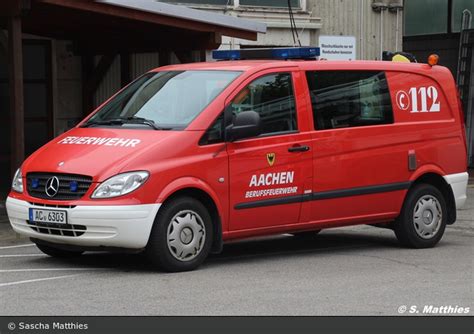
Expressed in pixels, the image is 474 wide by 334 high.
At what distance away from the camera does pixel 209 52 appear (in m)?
15.1

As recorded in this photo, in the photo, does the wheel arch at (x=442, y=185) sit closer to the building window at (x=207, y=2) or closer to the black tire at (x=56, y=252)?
the black tire at (x=56, y=252)

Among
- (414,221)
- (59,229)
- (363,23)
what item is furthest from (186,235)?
(363,23)

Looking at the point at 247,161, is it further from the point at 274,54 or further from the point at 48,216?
the point at 48,216

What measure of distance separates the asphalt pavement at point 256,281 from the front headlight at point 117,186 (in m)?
0.73

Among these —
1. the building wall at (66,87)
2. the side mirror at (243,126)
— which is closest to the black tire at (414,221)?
the side mirror at (243,126)

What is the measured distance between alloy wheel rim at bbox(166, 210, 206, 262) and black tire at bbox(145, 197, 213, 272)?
12 millimetres

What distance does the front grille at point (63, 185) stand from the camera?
9023mm

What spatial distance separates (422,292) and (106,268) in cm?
292

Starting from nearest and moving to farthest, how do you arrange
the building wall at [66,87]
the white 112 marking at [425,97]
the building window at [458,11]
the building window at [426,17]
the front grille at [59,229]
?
the front grille at [59,229] → the white 112 marking at [425,97] → the building wall at [66,87] → the building window at [458,11] → the building window at [426,17]

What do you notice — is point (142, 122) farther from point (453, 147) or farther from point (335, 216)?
point (453, 147)

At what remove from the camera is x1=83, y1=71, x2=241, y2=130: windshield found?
9.69 metres

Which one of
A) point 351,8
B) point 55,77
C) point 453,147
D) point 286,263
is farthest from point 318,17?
point 286,263

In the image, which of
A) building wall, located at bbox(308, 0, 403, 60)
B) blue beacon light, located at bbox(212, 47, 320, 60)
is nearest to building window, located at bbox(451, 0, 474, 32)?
building wall, located at bbox(308, 0, 403, 60)

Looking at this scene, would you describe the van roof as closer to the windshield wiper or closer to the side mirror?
the side mirror
